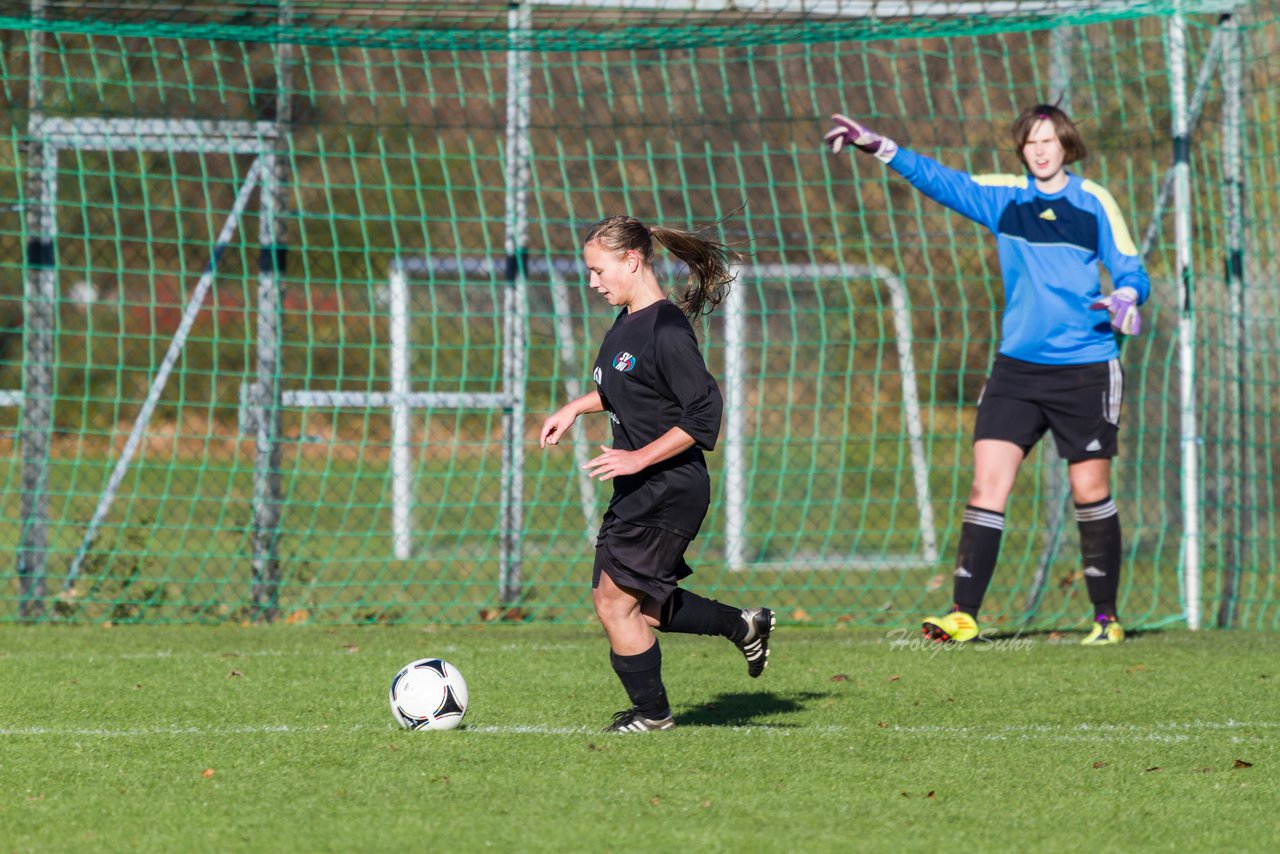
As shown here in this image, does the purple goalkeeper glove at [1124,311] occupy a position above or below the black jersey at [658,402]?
above

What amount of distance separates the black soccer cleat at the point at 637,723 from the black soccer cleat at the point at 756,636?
0.39 m

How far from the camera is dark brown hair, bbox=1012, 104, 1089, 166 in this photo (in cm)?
627

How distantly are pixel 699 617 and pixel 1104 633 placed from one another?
2679 mm

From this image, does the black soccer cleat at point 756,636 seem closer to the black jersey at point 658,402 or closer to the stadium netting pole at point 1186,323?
the black jersey at point 658,402

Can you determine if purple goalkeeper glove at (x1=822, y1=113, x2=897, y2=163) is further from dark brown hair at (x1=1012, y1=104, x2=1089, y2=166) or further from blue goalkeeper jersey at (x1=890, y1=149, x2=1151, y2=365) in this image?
dark brown hair at (x1=1012, y1=104, x2=1089, y2=166)

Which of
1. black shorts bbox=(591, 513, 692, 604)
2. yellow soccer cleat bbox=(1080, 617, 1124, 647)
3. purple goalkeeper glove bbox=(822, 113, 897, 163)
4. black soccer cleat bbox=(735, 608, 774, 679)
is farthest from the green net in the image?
black shorts bbox=(591, 513, 692, 604)

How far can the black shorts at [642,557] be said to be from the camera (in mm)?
4430

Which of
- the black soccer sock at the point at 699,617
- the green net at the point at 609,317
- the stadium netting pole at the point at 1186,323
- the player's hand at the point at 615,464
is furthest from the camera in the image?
the green net at the point at 609,317

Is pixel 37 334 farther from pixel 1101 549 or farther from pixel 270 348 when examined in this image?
pixel 1101 549

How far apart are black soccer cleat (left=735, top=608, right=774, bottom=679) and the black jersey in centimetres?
48

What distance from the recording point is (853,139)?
19.9 feet

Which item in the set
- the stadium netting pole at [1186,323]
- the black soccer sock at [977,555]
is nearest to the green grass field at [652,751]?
the black soccer sock at [977,555]

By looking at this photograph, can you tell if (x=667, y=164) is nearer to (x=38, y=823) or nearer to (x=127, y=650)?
(x=127, y=650)

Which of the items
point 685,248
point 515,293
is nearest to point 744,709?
point 685,248
